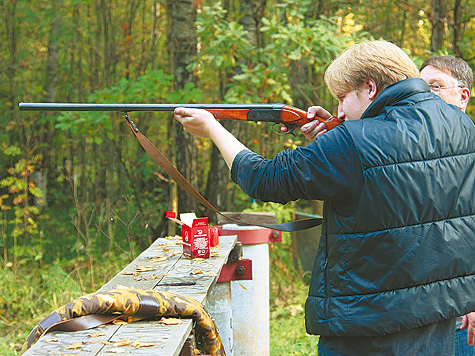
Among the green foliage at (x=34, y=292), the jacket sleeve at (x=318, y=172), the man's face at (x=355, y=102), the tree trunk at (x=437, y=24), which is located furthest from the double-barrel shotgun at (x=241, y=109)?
the tree trunk at (x=437, y=24)

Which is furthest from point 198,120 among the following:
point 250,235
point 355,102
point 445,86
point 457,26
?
point 457,26

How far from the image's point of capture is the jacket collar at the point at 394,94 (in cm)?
194

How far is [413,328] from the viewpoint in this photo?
1.90 meters

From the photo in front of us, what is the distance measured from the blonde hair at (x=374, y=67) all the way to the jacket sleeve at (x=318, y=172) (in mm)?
247

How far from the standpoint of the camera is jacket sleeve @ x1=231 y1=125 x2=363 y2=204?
1.85 m

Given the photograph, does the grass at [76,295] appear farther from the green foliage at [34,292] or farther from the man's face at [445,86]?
the man's face at [445,86]

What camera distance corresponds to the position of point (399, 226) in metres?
1.86

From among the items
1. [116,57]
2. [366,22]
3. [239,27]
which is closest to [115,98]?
[239,27]

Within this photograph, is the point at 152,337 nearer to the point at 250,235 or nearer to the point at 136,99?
the point at 250,235

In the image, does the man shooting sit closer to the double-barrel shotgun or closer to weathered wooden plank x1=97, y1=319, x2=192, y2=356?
weathered wooden plank x1=97, y1=319, x2=192, y2=356

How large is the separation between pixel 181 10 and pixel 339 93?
585 centimetres

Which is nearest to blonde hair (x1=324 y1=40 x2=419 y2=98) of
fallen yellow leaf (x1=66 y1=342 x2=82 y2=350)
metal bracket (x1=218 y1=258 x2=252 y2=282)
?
fallen yellow leaf (x1=66 y1=342 x2=82 y2=350)

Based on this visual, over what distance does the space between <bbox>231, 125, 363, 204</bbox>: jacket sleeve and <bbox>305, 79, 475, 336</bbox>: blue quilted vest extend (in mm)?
40

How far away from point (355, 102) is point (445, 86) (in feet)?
3.55
